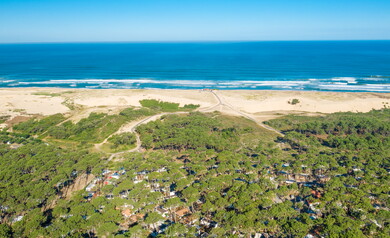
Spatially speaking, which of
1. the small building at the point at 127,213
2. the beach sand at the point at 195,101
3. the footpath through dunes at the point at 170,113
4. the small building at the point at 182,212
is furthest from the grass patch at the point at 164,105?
the small building at the point at 127,213

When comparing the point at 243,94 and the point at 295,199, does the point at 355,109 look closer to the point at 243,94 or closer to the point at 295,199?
the point at 243,94

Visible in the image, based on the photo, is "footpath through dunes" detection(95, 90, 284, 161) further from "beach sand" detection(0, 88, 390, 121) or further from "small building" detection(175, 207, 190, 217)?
"small building" detection(175, 207, 190, 217)

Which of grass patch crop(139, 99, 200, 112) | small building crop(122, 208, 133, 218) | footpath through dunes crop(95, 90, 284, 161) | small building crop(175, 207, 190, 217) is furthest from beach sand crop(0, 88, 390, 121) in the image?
small building crop(175, 207, 190, 217)

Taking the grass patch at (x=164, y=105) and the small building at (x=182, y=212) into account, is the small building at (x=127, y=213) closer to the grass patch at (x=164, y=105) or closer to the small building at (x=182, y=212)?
the small building at (x=182, y=212)

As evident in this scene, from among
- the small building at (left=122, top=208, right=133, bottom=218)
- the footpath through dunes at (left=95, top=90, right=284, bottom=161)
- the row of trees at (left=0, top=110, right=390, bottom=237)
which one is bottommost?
the small building at (left=122, top=208, right=133, bottom=218)

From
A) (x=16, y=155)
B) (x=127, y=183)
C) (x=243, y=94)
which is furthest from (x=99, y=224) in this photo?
(x=243, y=94)

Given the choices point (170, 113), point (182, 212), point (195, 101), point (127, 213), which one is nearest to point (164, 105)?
point (195, 101)

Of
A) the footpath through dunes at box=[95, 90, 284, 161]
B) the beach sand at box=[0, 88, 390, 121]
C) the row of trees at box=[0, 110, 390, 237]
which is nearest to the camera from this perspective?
the row of trees at box=[0, 110, 390, 237]

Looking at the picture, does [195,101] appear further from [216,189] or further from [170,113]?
[216,189]
